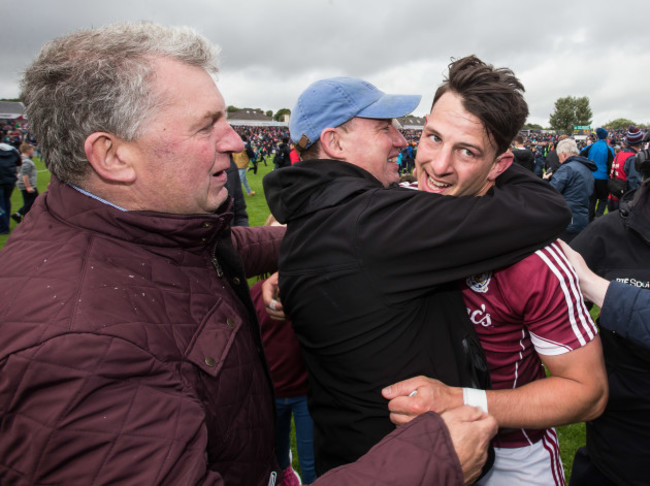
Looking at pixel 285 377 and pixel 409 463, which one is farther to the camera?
pixel 285 377

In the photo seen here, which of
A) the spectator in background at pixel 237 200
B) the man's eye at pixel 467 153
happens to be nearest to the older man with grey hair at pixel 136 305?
the man's eye at pixel 467 153

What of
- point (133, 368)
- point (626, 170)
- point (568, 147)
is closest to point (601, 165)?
point (626, 170)

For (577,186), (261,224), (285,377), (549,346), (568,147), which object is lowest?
(261,224)

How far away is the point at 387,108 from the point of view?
6.58ft

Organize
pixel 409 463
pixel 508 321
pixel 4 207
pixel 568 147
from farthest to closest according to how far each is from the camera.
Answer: pixel 4 207 → pixel 568 147 → pixel 508 321 → pixel 409 463

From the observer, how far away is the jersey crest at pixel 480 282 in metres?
1.71

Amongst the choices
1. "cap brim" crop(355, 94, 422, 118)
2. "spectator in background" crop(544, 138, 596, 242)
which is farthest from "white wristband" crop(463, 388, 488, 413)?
"spectator in background" crop(544, 138, 596, 242)

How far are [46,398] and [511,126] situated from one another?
2085 mm

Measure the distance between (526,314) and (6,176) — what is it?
42.0 ft

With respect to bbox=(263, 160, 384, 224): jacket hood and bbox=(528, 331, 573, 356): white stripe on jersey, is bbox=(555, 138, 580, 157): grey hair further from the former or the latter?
bbox=(263, 160, 384, 224): jacket hood

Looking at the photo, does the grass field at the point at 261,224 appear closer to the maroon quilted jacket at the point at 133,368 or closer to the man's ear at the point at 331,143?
the maroon quilted jacket at the point at 133,368

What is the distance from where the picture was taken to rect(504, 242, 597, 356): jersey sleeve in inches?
59.7

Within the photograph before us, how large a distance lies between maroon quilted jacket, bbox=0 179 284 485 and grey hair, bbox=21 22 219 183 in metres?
0.15

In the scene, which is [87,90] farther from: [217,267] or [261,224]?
[261,224]
